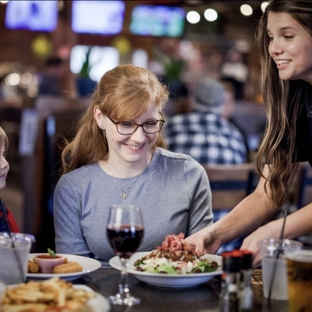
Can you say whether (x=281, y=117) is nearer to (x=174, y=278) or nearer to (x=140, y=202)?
(x=140, y=202)

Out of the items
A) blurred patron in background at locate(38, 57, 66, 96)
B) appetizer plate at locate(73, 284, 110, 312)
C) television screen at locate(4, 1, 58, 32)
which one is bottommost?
appetizer plate at locate(73, 284, 110, 312)

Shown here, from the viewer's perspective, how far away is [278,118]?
240cm

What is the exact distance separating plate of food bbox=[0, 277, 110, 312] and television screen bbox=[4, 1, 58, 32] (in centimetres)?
834

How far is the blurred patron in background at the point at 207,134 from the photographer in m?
4.83

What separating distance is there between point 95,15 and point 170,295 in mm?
8367

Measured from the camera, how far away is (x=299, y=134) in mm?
2469

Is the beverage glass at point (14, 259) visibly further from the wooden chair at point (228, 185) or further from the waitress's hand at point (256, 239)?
the wooden chair at point (228, 185)

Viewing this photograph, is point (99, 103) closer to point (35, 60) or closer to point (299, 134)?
point (299, 134)

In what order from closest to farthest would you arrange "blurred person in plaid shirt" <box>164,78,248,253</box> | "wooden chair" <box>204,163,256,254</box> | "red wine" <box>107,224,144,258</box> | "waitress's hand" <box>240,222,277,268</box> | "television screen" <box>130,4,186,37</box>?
"red wine" <box>107,224,144,258</box>, "waitress's hand" <box>240,222,277,268</box>, "wooden chair" <box>204,163,256,254</box>, "blurred person in plaid shirt" <box>164,78,248,253</box>, "television screen" <box>130,4,186,37</box>

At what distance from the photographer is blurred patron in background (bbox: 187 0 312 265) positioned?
2230 millimetres

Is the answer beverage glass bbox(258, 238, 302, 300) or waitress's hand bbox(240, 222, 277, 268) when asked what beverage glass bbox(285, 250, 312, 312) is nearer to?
beverage glass bbox(258, 238, 302, 300)

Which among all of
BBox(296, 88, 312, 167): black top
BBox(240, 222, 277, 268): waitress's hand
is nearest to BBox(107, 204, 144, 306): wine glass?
BBox(240, 222, 277, 268): waitress's hand

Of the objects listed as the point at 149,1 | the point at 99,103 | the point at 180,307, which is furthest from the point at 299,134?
the point at 149,1

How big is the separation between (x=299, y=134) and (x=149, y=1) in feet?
24.8
